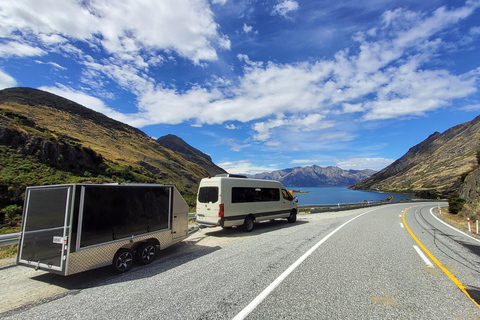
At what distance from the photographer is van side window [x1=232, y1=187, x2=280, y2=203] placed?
11.9m

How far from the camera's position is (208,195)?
38.4ft

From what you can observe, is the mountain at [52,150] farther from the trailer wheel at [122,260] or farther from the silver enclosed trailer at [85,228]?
the trailer wheel at [122,260]

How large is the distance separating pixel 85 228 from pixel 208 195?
260 inches

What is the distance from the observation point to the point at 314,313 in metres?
3.60

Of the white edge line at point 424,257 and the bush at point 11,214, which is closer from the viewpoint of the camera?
the white edge line at point 424,257

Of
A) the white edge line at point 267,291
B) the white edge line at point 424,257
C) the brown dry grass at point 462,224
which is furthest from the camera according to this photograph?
the brown dry grass at point 462,224

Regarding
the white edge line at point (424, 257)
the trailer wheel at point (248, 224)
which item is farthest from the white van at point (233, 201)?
the white edge line at point (424, 257)

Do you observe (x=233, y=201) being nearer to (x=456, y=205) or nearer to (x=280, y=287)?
(x=280, y=287)

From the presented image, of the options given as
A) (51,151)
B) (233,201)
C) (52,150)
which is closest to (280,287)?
(233,201)

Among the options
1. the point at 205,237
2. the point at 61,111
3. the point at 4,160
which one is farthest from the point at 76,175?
the point at 61,111

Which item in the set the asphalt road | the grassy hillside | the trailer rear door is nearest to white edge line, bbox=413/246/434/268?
the asphalt road

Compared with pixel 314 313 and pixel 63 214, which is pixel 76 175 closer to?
pixel 63 214

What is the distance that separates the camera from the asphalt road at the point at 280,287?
12.3 feet

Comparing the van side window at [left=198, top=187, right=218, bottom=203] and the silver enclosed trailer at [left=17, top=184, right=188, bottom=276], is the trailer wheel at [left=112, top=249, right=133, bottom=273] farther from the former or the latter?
the van side window at [left=198, top=187, right=218, bottom=203]
